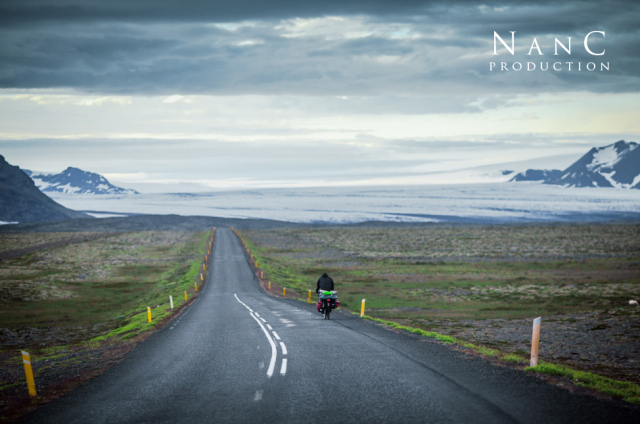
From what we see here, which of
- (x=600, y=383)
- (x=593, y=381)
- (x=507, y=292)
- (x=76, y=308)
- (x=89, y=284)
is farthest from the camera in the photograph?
(x=89, y=284)

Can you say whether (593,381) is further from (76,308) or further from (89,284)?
(89,284)

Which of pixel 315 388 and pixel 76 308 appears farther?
pixel 76 308

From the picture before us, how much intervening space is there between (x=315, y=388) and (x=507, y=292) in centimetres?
4053

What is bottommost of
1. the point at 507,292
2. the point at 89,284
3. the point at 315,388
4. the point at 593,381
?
the point at 89,284

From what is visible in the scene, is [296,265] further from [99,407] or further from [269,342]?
[99,407]

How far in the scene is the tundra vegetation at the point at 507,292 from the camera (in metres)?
19.1

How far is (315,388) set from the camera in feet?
37.1

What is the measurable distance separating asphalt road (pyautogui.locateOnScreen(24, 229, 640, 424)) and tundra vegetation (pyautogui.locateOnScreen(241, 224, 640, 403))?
1693 millimetres

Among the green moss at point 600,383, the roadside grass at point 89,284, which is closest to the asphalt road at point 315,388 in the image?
the green moss at point 600,383

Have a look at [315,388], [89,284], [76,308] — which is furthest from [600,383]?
[89,284]

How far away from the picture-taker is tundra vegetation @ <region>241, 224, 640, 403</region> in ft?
62.8

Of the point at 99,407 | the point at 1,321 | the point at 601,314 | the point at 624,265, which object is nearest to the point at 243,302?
the point at 1,321

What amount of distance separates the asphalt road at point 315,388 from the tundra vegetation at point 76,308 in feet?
5.72

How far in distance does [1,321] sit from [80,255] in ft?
198
